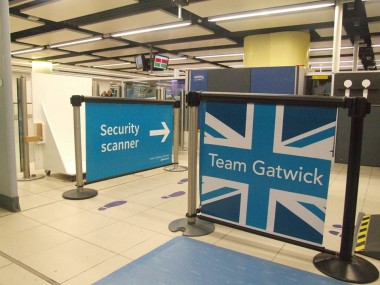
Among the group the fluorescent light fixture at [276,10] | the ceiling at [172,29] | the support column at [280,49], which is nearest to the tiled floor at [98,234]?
the ceiling at [172,29]

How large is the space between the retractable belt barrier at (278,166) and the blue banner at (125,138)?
138 cm

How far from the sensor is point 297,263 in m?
1.95

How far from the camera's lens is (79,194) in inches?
126

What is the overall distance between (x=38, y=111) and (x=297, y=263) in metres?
3.60

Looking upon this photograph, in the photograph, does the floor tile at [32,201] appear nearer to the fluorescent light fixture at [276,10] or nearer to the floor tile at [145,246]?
the floor tile at [145,246]

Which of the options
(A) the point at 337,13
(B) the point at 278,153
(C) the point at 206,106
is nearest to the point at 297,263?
(B) the point at 278,153

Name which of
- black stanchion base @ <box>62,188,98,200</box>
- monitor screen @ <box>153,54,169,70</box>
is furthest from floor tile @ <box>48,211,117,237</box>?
monitor screen @ <box>153,54,169,70</box>

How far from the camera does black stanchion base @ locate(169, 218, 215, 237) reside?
2.34 meters

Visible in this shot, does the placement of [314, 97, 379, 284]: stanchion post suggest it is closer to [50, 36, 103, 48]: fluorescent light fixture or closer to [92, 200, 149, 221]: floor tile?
[92, 200, 149, 221]: floor tile

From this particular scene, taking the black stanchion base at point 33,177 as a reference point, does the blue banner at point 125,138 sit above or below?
above

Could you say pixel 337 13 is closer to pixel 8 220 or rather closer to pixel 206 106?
pixel 206 106

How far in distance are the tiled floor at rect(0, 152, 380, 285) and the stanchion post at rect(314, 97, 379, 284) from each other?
83 mm

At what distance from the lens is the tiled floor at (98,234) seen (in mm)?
1858

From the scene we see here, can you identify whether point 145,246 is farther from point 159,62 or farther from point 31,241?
point 159,62
